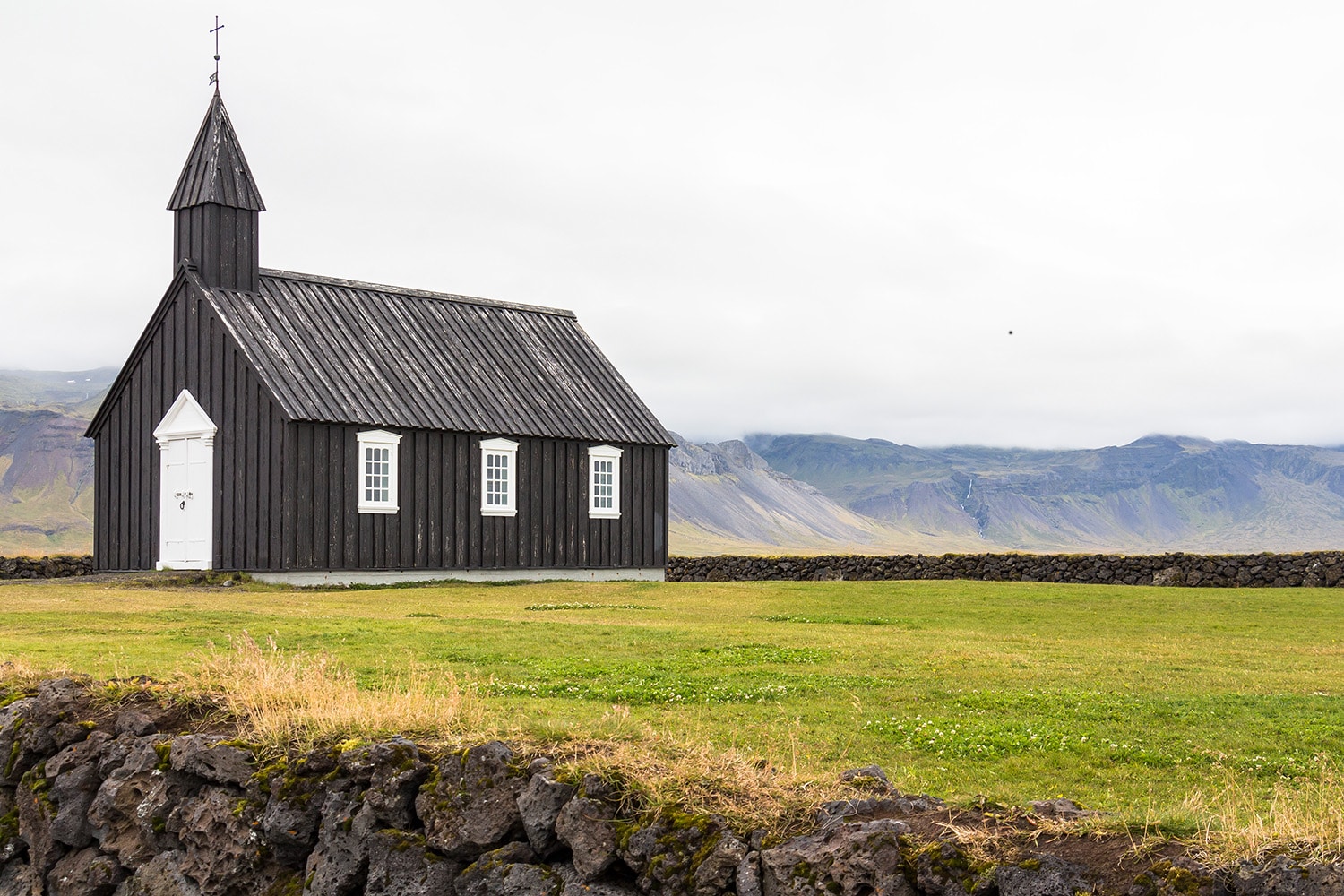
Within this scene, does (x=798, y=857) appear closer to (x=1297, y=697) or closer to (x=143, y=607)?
(x=1297, y=697)

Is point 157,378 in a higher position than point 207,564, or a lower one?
higher

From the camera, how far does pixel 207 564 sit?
37.4m

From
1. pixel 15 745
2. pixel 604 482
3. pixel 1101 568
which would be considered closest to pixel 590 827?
pixel 15 745

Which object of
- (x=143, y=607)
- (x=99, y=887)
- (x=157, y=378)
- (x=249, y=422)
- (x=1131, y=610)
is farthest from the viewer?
(x=157, y=378)

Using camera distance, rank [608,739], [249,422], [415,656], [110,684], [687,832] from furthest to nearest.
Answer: [249,422]
[415,656]
[110,684]
[608,739]
[687,832]

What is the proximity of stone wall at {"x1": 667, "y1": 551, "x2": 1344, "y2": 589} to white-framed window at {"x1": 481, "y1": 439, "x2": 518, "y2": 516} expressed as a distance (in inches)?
493

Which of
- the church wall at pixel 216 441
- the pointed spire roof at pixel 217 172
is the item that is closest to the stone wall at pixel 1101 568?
the church wall at pixel 216 441

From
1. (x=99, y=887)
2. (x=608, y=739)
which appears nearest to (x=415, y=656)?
(x=99, y=887)

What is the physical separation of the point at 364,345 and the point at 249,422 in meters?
4.69

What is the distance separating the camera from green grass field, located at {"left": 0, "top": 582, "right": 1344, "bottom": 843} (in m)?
10.5

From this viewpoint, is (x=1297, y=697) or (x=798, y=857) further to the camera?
(x=1297, y=697)

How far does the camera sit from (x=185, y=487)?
38406 mm

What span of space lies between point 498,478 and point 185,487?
8550 millimetres

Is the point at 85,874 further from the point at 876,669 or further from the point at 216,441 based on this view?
the point at 216,441
